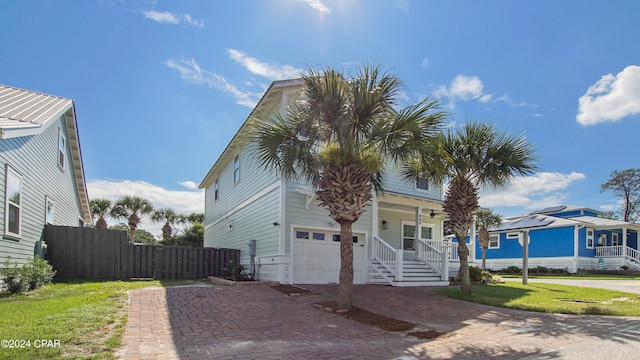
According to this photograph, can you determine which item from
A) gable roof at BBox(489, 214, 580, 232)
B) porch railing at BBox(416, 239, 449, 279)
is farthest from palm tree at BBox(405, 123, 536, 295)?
gable roof at BBox(489, 214, 580, 232)

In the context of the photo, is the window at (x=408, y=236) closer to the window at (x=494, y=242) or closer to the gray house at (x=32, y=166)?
the gray house at (x=32, y=166)

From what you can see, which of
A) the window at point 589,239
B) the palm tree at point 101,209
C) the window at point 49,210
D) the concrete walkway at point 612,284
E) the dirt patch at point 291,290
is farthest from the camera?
the palm tree at point 101,209

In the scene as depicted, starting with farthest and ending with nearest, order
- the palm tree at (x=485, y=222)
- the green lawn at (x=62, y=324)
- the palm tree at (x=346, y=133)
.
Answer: the palm tree at (x=485, y=222)
the palm tree at (x=346, y=133)
the green lawn at (x=62, y=324)

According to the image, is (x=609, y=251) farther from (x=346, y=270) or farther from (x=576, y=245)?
(x=346, y=270)

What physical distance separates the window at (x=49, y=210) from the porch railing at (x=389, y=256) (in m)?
11.9

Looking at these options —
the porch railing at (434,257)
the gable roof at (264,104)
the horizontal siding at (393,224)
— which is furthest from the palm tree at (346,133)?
the horizontal siding at (393,224)

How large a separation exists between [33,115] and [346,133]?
9052 mm

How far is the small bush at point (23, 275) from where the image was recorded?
933cm

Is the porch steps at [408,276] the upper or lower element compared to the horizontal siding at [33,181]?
lower

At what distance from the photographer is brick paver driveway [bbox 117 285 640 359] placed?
5684mm

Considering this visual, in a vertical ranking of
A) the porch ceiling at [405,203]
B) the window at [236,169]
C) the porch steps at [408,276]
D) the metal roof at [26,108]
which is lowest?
the porch steps at [408,276]

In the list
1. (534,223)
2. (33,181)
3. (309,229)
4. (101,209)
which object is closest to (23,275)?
(33,181)

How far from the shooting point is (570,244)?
29.5m

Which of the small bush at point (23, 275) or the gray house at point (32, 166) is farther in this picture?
the gray house at point (32, 166)
